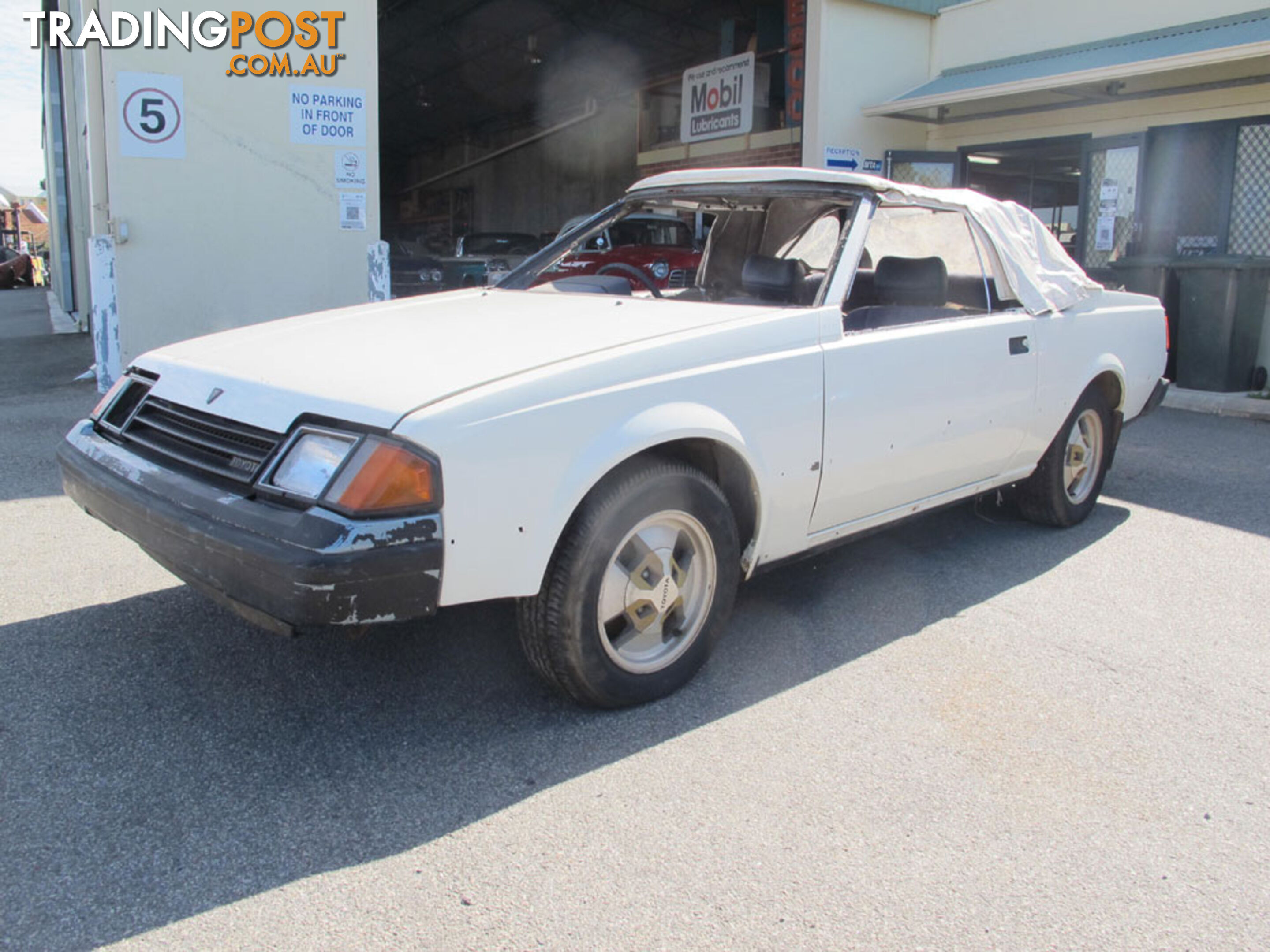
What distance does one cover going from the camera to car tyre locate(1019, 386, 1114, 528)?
15.5 feet

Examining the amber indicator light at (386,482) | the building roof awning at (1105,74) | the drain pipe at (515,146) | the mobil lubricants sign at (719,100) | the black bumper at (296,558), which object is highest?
the drain pipe at (515,146)

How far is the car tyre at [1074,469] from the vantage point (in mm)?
4711

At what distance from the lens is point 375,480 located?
2432 millimetres

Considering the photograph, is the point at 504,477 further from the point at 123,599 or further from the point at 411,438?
the point at 123,599

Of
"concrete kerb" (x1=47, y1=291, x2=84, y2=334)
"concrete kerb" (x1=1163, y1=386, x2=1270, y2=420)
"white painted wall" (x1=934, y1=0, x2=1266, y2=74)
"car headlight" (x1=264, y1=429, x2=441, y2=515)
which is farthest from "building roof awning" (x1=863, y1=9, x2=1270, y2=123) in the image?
"concrete kerb" (x1=47, y1=291, x2=84, y2=334)

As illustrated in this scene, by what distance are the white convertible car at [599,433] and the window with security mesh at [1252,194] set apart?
6.32 meters

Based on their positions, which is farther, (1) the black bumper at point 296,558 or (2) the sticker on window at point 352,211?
(2) the sticker on window at point 352,211

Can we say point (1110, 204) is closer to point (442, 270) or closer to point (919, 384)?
point (919, 384)

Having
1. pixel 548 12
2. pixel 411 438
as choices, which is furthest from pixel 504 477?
pixel 548 12

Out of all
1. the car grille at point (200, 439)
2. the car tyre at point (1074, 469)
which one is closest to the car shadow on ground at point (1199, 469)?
the car tyre at point (1074, 469)

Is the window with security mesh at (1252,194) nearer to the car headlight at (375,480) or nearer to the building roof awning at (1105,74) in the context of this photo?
the building roof awning at (1105,74)

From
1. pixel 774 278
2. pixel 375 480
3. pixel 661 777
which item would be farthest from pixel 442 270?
pixel 661 777

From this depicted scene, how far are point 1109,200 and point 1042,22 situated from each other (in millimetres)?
2109

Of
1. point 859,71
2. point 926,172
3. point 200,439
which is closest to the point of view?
point 200,439
